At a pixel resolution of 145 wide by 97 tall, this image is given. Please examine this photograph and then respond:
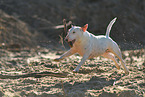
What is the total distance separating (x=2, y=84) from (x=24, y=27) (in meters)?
7.42

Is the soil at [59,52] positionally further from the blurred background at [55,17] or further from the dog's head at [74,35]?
the dog's head at [74,35]

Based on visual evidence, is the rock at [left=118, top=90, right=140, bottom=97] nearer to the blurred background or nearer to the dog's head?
the dog's head

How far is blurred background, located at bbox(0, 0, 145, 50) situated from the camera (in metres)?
10.5

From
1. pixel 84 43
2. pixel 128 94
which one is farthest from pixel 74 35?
pixel 128 94

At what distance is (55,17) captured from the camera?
537 inches

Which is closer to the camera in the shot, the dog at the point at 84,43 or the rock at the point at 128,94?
the rock at the point at 128,94

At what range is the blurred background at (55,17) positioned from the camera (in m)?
10.5

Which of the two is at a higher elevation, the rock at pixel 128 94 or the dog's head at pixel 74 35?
the dog's head at pixel 74 35

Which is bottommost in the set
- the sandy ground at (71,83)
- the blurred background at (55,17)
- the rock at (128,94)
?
the rock at (128,94)

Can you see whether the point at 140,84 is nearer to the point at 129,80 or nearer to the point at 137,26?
the point at 129,80

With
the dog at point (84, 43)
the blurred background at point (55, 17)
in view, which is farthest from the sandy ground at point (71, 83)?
the blurred background at point (55, 17)

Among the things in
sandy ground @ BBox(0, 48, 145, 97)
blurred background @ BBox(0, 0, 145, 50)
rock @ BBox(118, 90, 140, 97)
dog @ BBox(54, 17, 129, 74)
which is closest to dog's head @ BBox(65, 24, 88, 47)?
dog @ BBox(54, 17, 129, 74)

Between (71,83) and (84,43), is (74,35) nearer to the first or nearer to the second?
(84,43)

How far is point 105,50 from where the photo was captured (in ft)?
17.1
